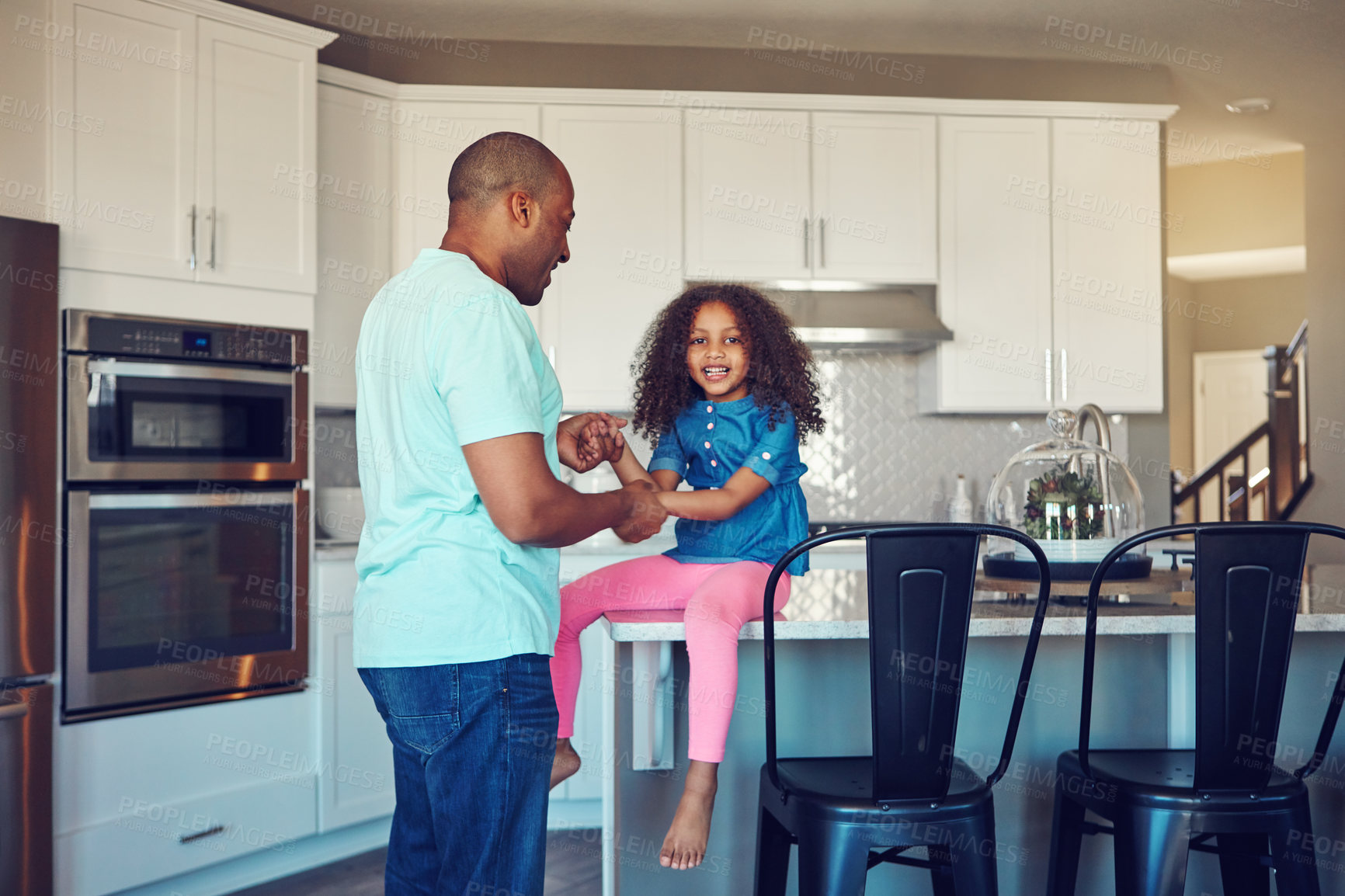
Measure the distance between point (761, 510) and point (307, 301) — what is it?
1.84 metres

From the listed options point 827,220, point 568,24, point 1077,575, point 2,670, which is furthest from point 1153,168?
point 2,670

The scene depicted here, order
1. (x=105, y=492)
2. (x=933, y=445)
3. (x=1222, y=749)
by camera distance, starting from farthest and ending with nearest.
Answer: (x=933, y=445), (x=105, y=492), (x=1222, y=749)

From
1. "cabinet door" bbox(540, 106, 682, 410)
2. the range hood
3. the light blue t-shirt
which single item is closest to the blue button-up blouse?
the light blue t-shirt

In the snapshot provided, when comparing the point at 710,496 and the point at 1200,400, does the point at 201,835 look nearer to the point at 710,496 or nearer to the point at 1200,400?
the point at 710,496

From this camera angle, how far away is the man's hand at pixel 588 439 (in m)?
1.65

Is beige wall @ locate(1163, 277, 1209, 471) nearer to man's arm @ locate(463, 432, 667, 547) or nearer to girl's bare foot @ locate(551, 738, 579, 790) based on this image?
girl's bare foot @ locate(551, 738, 579, 790)

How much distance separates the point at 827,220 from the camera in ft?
12.3

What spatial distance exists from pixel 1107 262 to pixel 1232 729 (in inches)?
108

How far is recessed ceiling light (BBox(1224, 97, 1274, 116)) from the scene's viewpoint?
4.74m

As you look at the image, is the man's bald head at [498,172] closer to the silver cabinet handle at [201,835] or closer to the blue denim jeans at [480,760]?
the blue denim jeans at [480,760]

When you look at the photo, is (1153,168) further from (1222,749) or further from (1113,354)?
(1222,749)

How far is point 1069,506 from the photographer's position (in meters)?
1.96

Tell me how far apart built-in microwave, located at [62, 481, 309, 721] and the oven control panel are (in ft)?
1.18

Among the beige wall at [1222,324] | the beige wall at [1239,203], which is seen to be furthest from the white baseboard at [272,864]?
the beige wall at [1222,324]
